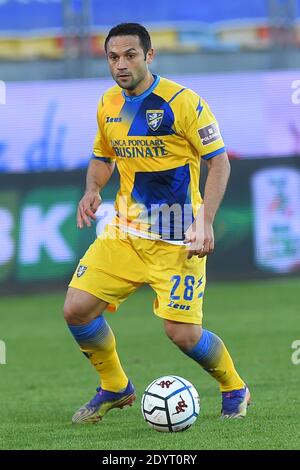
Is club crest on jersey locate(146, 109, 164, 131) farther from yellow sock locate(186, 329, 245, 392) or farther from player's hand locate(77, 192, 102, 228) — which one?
yellow sock locate(186, 329, 245, 392)

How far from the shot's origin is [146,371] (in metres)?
9.11

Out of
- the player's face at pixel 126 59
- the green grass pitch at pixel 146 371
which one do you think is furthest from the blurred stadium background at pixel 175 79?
the player's face at pixel 126 59

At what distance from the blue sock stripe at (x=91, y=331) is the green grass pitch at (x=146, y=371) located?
0.52 m

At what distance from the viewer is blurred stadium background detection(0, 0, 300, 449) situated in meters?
14.6

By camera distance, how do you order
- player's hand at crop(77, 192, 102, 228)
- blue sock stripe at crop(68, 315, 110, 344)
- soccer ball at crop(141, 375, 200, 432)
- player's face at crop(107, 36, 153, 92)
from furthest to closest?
1. player's hand at crop(77, 192, 102, 228)
2. blue sock stripe at crop(68, 315, 110, 344)
3. player's face at crop(107, 36, 153, 92)
4. soccer ball at crop(141, 375, 200, 432)

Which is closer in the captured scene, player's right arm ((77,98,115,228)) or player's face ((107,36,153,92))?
player's face ((107,36,153,92))

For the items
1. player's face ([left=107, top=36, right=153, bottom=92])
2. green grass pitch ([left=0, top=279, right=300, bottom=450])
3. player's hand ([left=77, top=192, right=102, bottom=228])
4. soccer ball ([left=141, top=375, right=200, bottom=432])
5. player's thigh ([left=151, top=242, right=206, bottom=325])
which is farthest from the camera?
player's hand ([left=77, top=192, right=102, bottom=228])

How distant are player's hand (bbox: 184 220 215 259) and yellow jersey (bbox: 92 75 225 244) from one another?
36 cm

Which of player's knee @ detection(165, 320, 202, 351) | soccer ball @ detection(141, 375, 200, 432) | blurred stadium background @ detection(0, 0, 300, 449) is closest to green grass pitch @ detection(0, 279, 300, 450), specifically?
soccer ball @ detection(141, 375, 200, 432)

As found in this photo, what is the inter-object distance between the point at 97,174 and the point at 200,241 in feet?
3.52

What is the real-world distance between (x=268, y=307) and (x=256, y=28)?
467 cm

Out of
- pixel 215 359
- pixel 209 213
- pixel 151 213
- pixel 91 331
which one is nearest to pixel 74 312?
pixel 91 331

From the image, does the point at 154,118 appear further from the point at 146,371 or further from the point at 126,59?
the point at 146,371

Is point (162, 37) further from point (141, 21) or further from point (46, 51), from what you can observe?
point (46, 51)
